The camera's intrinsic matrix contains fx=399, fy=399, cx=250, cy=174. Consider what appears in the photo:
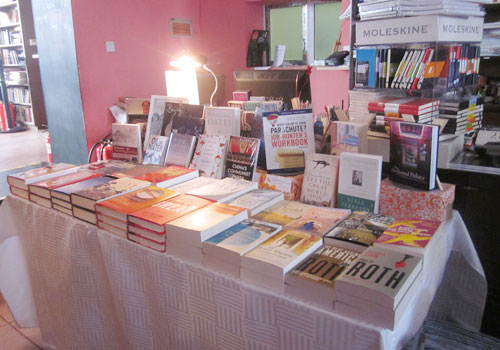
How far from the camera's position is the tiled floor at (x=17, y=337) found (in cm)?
226

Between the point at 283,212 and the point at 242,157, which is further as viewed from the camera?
the point at 242,157

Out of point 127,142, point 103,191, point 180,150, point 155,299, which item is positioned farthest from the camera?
point 127,142

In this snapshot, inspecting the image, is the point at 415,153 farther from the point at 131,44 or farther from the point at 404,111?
the point at 131,44

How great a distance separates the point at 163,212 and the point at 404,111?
54.9 inches

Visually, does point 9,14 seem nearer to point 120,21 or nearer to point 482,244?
point 120,21

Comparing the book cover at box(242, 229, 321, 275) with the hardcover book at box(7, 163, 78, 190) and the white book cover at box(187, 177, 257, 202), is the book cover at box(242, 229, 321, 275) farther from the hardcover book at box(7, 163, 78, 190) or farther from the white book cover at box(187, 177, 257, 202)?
the hardcover book at box(7, 163, 78, 190)

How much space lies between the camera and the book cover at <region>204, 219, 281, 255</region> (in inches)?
47.6

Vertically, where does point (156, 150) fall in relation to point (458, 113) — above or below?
below

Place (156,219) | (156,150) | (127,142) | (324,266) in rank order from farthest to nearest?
1. (127,142)
2. (156,150)
3. (156,219)
4. (324,266)

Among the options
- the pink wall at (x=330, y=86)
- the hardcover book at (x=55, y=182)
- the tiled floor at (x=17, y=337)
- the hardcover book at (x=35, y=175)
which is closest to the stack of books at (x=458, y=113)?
the hardcover book at (x=55, y=182)

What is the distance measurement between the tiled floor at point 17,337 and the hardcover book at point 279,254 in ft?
5.77

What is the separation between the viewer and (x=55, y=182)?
6.19ft

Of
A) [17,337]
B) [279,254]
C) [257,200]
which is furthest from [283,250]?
[17,337]

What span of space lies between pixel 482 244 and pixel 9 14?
9.47m
